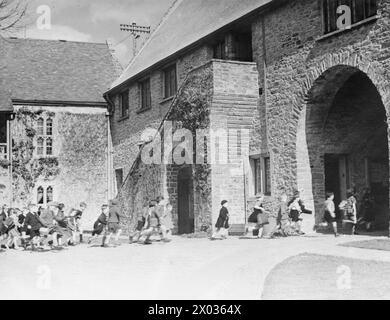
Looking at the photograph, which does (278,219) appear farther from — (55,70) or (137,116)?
(55,70)

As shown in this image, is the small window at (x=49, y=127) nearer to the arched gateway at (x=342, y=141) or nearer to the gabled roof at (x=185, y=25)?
the gabled roof at (x=185, y=25)

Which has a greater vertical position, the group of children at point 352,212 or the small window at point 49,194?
the small window at point 49,194

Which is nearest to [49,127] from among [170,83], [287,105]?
[170,83]

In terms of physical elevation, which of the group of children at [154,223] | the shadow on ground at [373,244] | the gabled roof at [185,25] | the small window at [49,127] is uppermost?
the gabled roof at [185,25]

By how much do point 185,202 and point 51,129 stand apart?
11502mm

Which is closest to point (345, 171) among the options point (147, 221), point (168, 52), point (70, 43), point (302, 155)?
point (302, 155)

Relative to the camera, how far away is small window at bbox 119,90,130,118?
1174 inches

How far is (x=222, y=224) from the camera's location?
1716 centimetres

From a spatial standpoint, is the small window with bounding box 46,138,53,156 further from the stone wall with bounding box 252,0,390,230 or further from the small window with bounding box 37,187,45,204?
the stone wall with bounding box 252,0,390,230

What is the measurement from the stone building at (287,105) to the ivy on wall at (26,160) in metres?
10.4

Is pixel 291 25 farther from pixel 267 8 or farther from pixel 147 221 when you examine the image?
pixel 147 221

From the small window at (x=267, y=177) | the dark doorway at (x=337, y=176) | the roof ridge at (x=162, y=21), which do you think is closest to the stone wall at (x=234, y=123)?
the small window at (x=267, y=177)

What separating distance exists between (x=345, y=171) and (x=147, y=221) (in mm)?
6386

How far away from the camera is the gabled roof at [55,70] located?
3058cm
